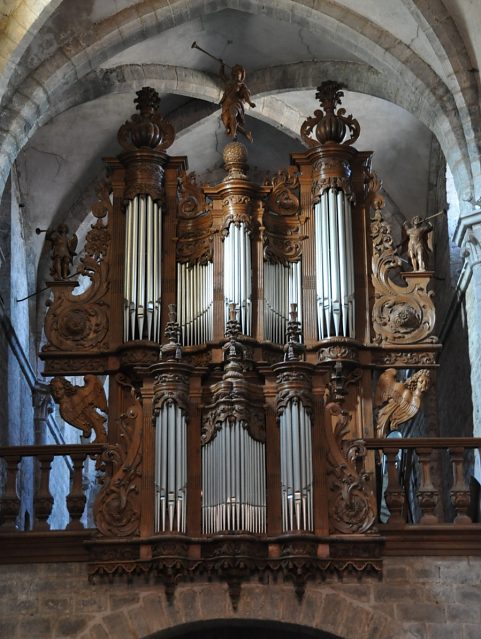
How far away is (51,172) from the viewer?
21.3 metres

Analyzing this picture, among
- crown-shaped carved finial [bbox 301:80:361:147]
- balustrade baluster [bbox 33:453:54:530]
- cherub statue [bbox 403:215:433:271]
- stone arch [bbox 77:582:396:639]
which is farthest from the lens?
crown-shaped carved finial [bbox 301:80:361:147]

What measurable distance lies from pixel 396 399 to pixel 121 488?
131 inches

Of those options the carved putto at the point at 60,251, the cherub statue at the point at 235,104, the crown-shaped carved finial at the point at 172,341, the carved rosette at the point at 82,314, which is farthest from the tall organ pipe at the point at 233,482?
the cherub statue at the point at 235,104

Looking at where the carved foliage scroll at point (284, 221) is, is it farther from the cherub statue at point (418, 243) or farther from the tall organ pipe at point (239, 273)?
the cherub statue at point (418, 243)

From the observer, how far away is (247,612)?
15227 millimetres

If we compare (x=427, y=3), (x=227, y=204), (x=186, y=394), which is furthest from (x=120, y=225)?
(x=427, y=3)

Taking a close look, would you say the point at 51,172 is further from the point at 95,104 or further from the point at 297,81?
the point at 297,81

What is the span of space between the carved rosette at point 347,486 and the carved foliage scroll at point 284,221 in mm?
2728

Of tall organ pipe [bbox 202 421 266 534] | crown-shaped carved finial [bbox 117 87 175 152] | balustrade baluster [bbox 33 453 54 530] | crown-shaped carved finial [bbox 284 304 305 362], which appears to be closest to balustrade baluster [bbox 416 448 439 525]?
tall organ pipe [bbox 202 421 266 534]

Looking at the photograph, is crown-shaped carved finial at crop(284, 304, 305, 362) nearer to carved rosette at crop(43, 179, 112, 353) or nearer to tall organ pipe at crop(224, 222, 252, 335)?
tall organ pipe at crop(224, 222, 252, 335)

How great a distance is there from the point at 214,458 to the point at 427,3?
5891mm

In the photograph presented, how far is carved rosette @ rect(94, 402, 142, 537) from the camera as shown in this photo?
15.5m

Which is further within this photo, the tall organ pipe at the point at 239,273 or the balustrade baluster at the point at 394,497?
the tall organ pipe at the point at 239,273

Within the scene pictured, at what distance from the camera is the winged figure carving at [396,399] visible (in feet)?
55.8
